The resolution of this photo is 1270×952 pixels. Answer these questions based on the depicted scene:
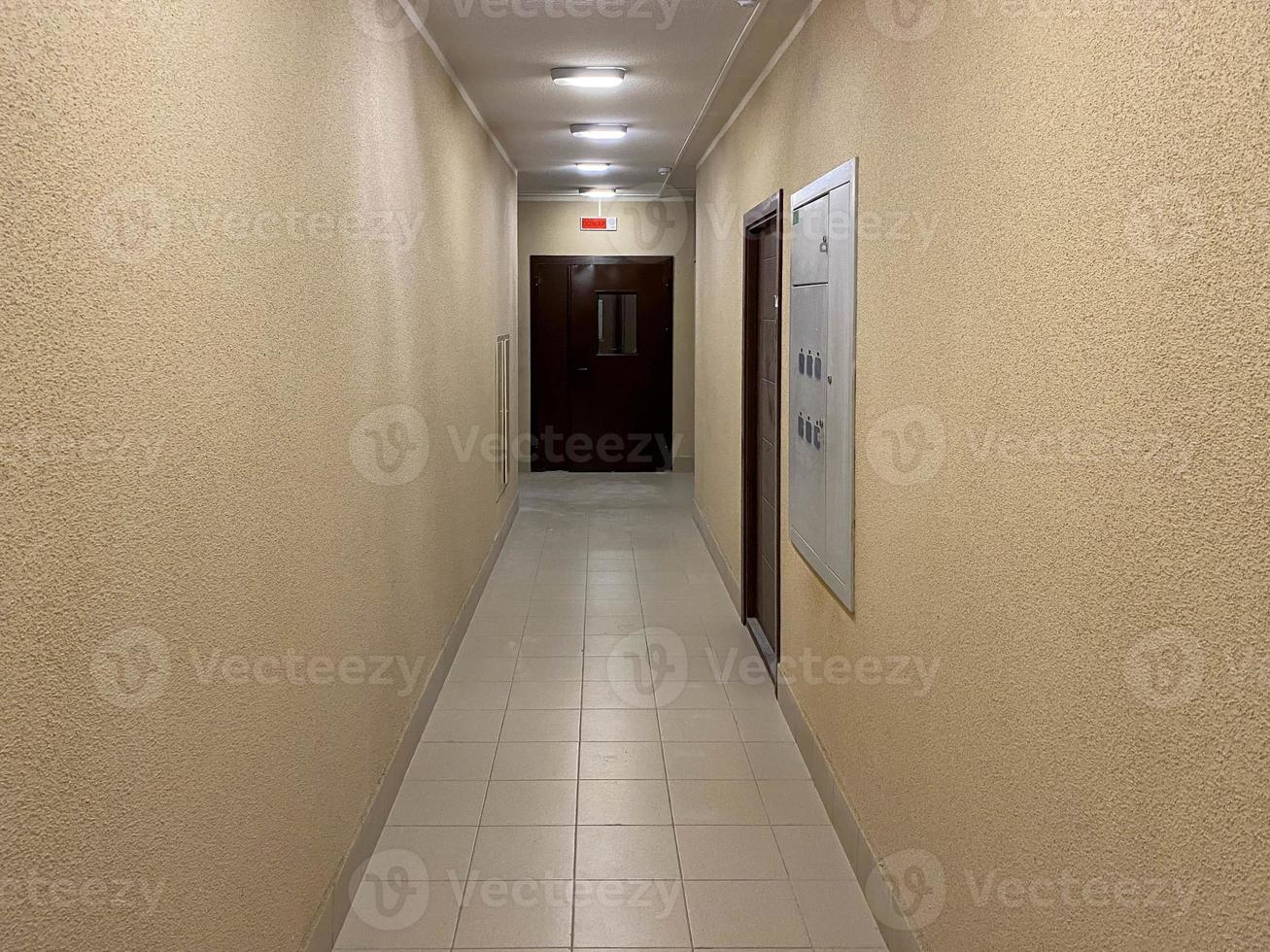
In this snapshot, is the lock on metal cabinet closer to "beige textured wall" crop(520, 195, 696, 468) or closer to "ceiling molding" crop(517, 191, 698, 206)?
"ceiling molding" crop(517, 191, 698, 206)

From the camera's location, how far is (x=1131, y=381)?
5.50ft

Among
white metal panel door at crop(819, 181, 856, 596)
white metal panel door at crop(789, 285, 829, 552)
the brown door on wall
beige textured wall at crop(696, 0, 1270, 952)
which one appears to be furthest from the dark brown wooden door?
the brown door on wall

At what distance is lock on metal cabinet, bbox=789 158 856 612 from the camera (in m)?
3.66

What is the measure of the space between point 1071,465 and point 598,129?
584cm

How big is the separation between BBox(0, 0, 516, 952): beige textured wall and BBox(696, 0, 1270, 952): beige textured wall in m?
1.41

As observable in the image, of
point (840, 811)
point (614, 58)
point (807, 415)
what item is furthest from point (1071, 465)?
point (614, 58)

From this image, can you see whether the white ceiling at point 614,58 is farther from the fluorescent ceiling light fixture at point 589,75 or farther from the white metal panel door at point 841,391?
the white metal panel door at point 841,391

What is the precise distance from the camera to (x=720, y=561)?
747 cm

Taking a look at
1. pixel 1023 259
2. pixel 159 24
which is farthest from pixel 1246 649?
pixel 159 24

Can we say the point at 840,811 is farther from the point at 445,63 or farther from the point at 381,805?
the point at 445,63

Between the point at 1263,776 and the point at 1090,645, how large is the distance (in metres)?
0.48

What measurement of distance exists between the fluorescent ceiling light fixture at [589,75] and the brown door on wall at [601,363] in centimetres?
651

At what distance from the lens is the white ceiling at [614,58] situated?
4.39 meters

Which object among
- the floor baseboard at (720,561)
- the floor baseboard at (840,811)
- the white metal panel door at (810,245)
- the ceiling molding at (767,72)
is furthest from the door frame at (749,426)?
the white metal panel door at (810,245)
